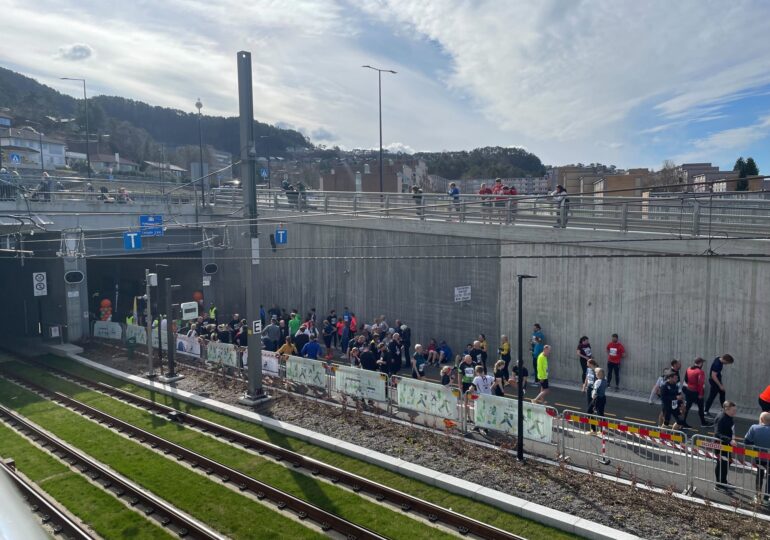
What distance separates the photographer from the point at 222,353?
1911cm

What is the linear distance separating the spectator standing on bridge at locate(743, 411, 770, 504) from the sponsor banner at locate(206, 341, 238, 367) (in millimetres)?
14132

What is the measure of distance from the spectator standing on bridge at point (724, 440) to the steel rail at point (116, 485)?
329 inches

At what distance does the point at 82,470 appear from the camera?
39.7ft

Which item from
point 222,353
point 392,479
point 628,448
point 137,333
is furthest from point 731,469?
point 137,333

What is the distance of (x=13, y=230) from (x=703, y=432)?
→ 24.8 m

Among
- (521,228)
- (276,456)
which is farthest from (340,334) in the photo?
(276,456)

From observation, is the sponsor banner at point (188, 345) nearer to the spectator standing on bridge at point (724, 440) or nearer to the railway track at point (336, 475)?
the railway track at point (336, 475)

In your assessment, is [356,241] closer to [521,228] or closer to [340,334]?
[340,334]

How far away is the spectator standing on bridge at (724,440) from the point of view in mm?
9500

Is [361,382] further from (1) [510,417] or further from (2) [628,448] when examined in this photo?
(2) [628,448]

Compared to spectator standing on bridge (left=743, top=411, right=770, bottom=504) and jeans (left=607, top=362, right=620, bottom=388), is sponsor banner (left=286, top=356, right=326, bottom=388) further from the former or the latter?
spectator standing on bridge (left=743, top=411, right=770, bottom=504)

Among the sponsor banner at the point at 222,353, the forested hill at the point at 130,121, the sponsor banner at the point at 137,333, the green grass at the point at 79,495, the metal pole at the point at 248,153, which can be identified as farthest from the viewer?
the forested hill at the point at 130,121

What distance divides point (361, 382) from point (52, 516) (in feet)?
23.8

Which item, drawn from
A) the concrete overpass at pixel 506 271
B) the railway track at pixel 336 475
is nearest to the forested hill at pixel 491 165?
the concrete overpass at pixel 506 271
